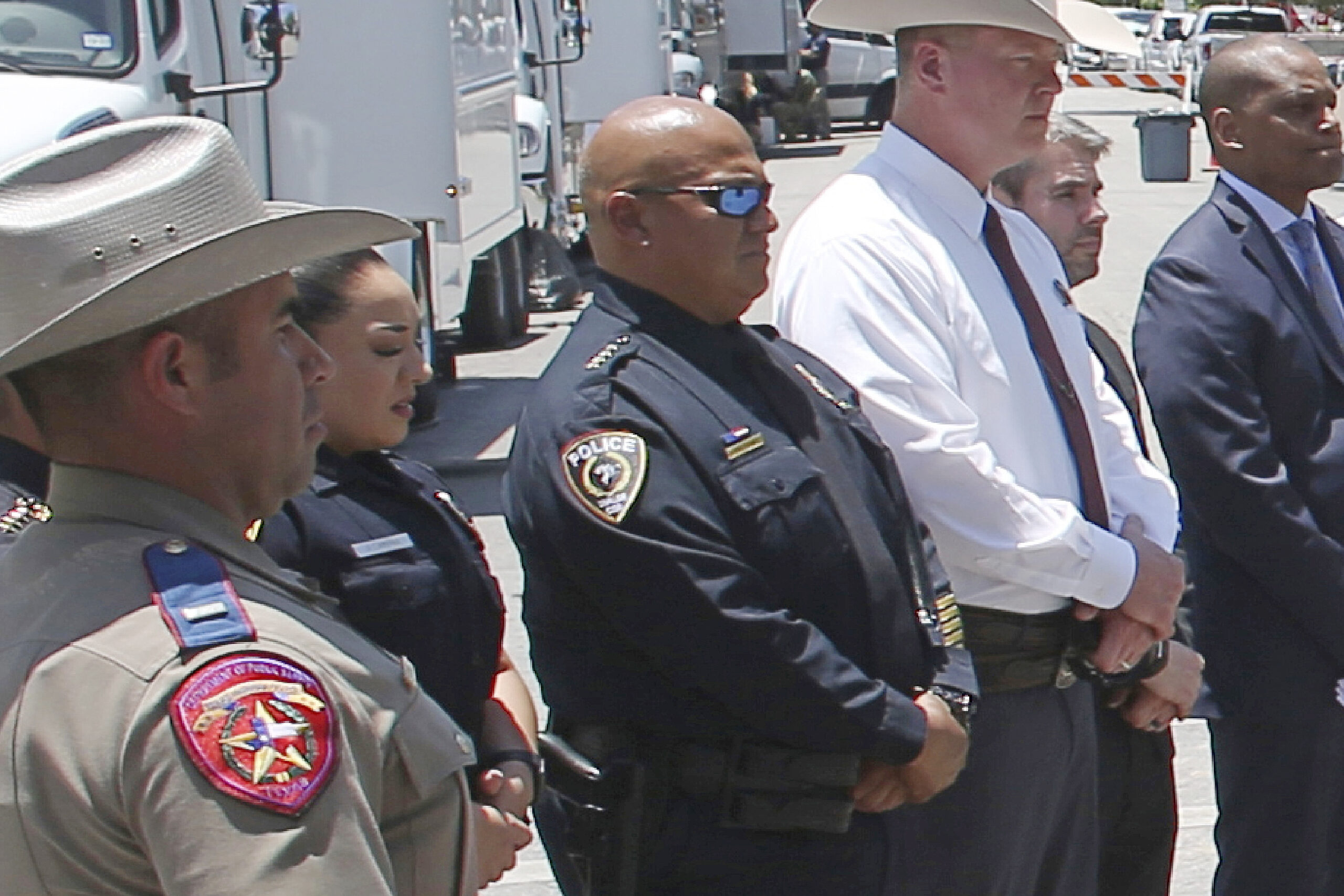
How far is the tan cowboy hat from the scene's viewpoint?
10.0 ft

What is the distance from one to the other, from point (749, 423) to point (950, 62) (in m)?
0.89

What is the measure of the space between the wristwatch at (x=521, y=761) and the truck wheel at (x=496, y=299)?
9.43 meters

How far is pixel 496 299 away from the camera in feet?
39.6

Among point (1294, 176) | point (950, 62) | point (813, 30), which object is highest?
point (950, 62)

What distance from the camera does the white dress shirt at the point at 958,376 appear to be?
2762mm

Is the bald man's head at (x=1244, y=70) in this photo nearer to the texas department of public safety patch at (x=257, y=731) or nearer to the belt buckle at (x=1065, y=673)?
the belt buckle at (x=1065, y=673)

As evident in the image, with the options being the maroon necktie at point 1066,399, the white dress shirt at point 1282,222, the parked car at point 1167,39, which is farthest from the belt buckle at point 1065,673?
the parked car at point 1167,39

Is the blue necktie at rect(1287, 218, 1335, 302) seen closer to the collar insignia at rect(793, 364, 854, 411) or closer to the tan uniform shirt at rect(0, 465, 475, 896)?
the collar insignia at rect(793, 364, 854, 411)

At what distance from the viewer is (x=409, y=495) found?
2.44 m

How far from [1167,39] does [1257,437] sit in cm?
3838

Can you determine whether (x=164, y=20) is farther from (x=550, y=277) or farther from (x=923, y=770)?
(x=550, y=277)

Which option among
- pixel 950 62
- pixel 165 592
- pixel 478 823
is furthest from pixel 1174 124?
pixel 165 592

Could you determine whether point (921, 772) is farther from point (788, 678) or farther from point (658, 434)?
point (658, 434)

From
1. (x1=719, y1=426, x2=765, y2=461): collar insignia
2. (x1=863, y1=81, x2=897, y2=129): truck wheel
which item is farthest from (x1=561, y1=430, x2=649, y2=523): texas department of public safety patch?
(x1=863, y1=81, x2=897, y2=129): truck wheel
